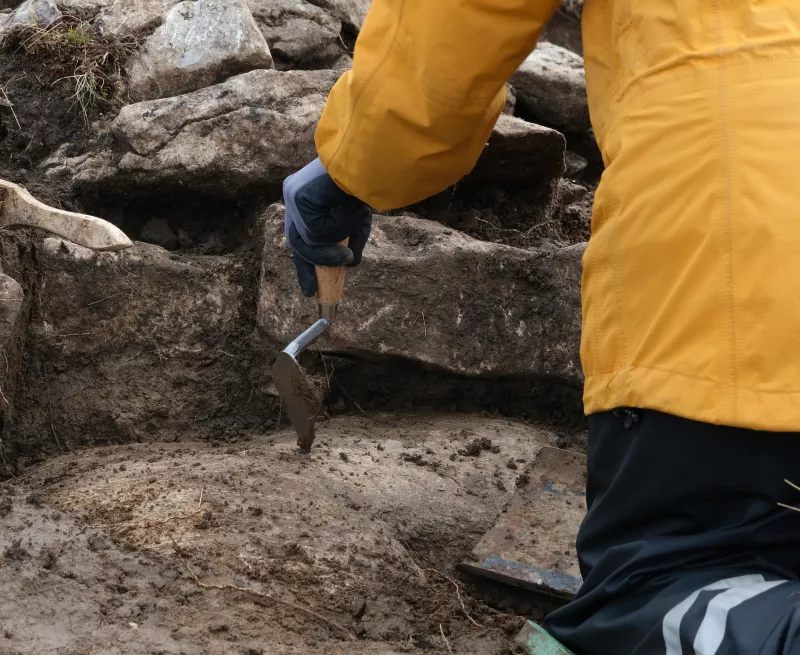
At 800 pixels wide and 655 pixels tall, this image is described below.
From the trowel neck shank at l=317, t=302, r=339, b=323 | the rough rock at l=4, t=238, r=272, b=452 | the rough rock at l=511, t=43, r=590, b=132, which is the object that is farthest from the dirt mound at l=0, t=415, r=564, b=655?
the rough rock at l=511, t=43, r=590, b=132

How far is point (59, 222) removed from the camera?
7.89 ft

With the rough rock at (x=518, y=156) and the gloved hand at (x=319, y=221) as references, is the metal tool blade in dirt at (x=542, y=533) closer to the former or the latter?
the gloved hand at (x=319, y=221)

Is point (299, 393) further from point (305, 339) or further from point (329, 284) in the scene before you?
point (329, 284)

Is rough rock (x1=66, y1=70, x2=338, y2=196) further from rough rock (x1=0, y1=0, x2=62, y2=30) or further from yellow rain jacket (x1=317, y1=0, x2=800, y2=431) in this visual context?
yellow rain jacket (x1=317, y1=0, x2=800, y2=431)

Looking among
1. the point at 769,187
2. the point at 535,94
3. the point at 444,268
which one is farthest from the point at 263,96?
the point at 769,187

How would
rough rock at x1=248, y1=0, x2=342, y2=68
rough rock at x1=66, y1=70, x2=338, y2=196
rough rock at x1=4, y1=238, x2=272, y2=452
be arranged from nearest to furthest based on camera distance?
rough rock at x1=4, y1=238, x2=272, y2=452 → rough rock at x1=66, y1=70, x2=338, y2=196 → rough rock at x1=248, y1=0, x2=342, y2=68

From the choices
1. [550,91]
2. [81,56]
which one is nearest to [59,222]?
[81,56]

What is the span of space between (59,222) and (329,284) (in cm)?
78

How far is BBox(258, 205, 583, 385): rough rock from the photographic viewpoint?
2891 millimetres

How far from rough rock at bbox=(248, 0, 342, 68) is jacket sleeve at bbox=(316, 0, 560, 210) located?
2.26 meters

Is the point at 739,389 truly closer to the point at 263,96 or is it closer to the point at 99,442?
the point at 99,442

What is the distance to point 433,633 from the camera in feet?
6.16

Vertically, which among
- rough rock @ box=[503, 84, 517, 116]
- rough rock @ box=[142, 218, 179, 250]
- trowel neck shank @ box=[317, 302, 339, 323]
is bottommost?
rough rock @ box=[142, 218, 179, 250]

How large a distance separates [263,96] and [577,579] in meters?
1.96
